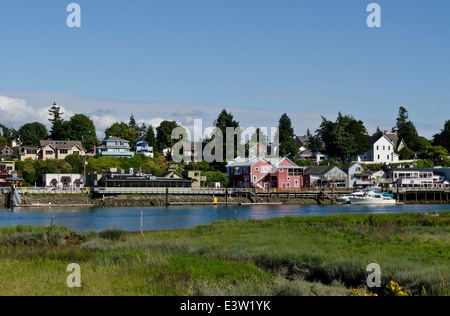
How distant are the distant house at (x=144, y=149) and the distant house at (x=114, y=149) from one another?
223 inches

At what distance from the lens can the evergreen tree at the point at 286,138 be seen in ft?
396

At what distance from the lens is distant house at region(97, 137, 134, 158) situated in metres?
110

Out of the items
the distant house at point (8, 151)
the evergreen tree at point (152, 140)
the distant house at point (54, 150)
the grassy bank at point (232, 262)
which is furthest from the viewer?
the evergreen tree at point (152, 140)

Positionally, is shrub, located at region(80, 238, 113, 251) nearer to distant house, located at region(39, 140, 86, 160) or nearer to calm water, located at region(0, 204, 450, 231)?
calm water, located at region(0, 204, 450, 231)

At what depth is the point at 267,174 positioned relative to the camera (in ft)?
313

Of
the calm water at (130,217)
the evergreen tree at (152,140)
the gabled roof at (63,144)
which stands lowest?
the calm water at (130,217)

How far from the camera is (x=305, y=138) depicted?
15888cm

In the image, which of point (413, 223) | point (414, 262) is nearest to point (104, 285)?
point (414, 262)

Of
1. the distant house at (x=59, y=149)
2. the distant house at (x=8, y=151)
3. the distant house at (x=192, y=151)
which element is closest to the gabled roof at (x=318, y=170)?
the distant house at (x=192, y=151)

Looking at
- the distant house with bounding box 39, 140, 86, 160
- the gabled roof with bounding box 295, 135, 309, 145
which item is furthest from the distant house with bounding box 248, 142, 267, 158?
the gabled roof with bounding box 295, 135, 309, 145

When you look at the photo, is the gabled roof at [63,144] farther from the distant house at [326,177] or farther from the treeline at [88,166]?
the distant house at [326,177]

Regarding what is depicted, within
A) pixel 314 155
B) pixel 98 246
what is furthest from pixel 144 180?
pixel 98 246

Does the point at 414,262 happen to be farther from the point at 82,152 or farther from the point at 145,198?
the point at 82,152
